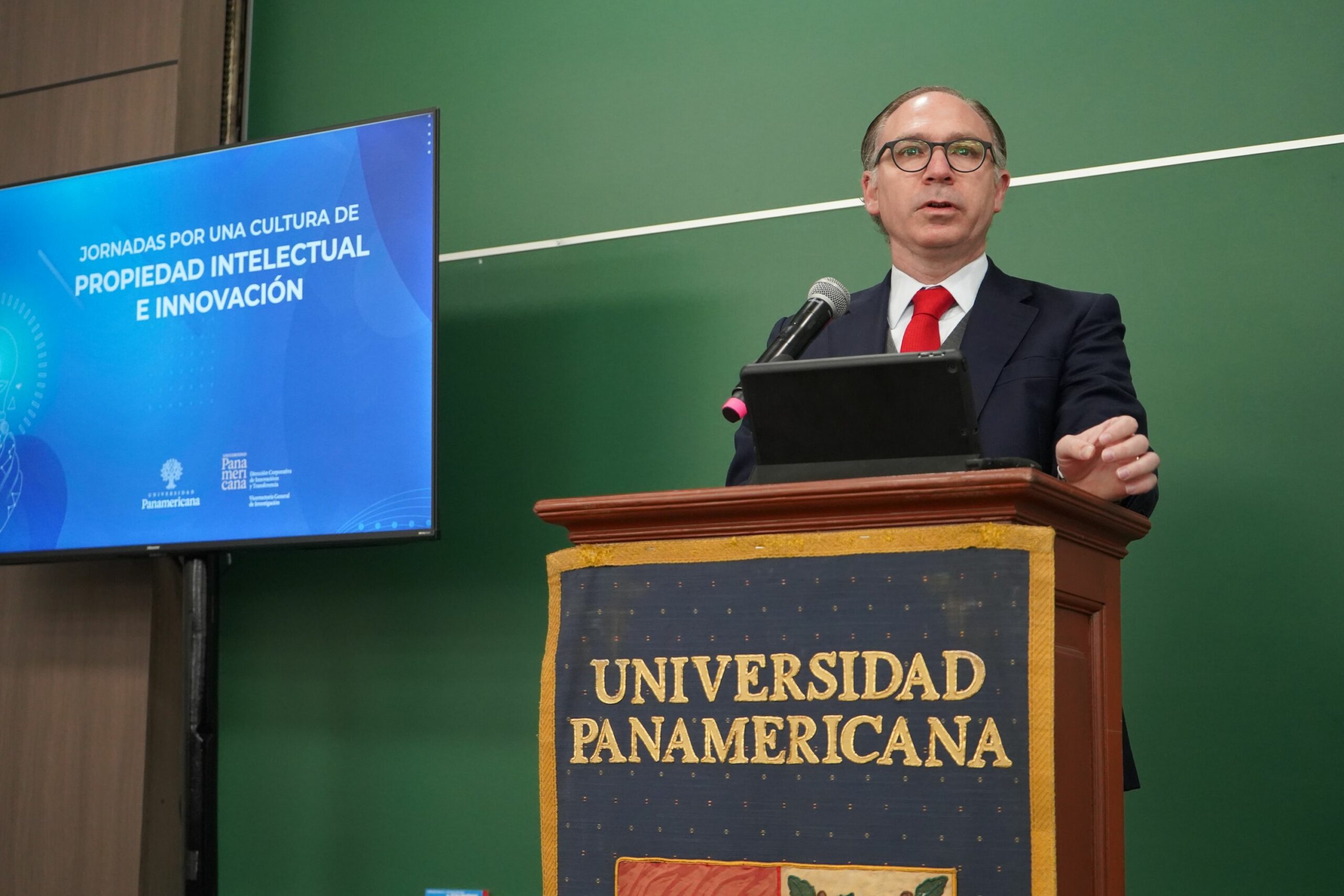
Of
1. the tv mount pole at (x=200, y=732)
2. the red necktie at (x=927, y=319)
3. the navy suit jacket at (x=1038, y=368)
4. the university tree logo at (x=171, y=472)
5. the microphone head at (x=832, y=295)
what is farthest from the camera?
the university tree logo at (x=171, y=472)

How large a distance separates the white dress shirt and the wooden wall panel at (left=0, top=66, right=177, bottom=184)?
2.01 metres

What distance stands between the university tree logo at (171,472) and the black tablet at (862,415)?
1858mm

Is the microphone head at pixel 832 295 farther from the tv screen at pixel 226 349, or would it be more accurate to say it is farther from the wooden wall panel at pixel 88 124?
the wooden wall panel at pixel 88 124

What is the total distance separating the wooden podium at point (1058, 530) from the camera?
1245 mm

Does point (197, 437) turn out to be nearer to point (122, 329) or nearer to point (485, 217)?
point (122, 329)

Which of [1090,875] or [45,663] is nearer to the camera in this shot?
[1090,875]

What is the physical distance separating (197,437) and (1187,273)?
2.04 metres

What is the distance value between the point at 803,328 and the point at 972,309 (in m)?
0.51

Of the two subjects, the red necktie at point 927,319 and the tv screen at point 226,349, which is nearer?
the red necktie at point 927,319

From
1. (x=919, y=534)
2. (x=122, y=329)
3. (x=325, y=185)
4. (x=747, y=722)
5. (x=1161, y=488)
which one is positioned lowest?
(x=747, y=722)

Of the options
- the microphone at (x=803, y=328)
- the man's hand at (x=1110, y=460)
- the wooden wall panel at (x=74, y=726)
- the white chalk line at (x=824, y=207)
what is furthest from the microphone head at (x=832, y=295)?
the wooden wall panel at (x=74, y=726)

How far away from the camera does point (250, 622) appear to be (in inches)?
130

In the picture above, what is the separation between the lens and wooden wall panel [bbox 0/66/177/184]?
328 cm

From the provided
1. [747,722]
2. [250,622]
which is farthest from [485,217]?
[747,722]
